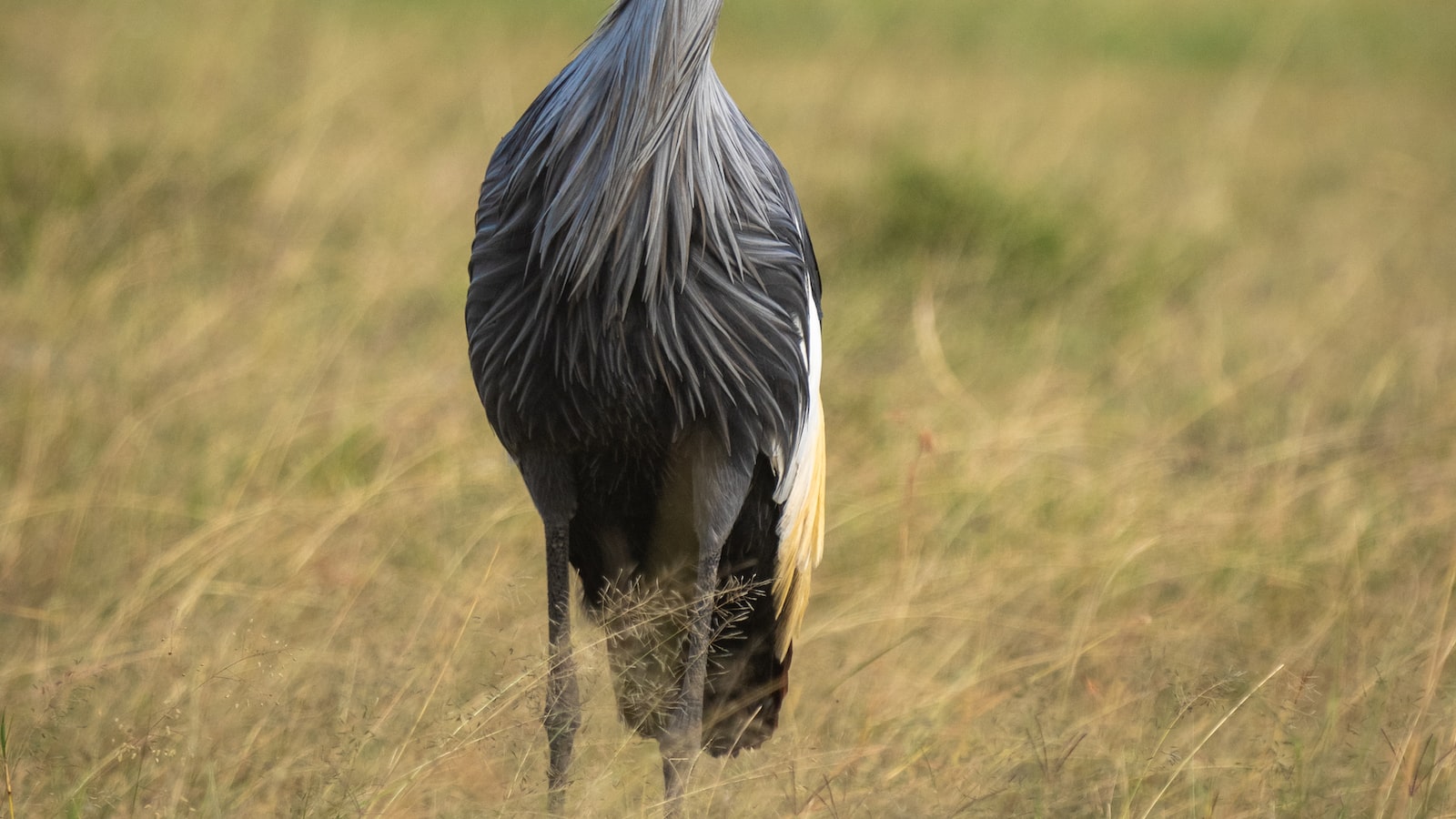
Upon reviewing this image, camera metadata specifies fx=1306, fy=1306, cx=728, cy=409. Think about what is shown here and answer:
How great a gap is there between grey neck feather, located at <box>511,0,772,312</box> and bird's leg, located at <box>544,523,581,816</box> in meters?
0.48

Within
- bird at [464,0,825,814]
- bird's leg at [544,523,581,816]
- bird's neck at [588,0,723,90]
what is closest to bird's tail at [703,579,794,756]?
bird at [464,0,825,814]

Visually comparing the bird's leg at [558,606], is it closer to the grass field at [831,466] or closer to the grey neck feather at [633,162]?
the grass field at [831,466]

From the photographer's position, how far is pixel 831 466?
13.5ft

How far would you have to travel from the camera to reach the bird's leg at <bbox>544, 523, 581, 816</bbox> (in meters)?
2.27

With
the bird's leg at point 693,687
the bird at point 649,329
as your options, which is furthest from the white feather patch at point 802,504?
the bird's leg at point 693,687

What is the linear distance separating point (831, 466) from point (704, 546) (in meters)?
1.91

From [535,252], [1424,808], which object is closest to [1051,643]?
[1424,808]

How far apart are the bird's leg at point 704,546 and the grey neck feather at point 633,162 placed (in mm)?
327

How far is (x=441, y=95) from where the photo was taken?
7.99m

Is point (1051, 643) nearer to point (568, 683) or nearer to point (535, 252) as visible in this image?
point (568, 683)

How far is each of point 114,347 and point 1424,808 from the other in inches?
146

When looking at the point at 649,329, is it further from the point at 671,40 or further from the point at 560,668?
the point at 560,668

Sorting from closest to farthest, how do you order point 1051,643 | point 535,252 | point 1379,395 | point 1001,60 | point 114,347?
point 535,252 → point 1051,643 → point 114,347 → point 1379,395 → point 1001,60

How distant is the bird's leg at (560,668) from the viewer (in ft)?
7.45
